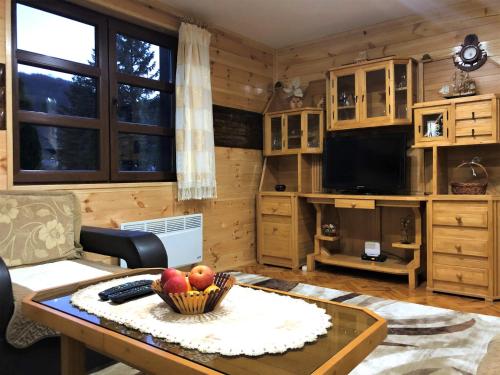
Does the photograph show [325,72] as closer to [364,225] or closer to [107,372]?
[364,225]

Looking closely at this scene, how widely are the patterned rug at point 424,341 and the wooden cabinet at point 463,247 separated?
0.46 meters

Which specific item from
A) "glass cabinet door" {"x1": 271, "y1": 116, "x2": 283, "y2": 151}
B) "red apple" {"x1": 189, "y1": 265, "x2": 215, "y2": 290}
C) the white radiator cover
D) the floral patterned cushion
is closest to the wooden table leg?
"red apple" {"x1": 189, "y1": 265, "x2": 215, "y2": 290}

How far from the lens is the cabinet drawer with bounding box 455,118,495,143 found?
3.07 meters

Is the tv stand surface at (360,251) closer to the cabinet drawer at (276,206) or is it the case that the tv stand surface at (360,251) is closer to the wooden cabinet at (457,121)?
the cabinet drawer at (276,206)

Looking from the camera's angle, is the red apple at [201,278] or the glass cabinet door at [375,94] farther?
the glass cabinet door at [375,94]

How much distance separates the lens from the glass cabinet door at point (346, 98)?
3.84 meters

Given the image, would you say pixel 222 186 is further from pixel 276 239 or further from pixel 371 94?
pixel 371 94

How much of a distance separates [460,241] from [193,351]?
277 cm

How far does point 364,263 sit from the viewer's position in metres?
3.71

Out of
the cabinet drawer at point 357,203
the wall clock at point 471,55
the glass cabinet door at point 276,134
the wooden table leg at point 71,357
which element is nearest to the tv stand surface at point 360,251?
the cabinet drawer at point 357,203

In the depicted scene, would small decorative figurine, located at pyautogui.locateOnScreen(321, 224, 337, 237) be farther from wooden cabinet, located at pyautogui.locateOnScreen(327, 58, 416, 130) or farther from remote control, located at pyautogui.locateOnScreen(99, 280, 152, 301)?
remote control, located at pyautogui.locateOnScreen(99, 280, 152, 301)

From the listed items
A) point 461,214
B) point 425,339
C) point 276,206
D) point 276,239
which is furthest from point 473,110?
point 276,239

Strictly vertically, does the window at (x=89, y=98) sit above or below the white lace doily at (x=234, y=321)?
above

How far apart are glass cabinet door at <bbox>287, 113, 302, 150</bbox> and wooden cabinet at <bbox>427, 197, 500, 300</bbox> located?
1.52 metres
